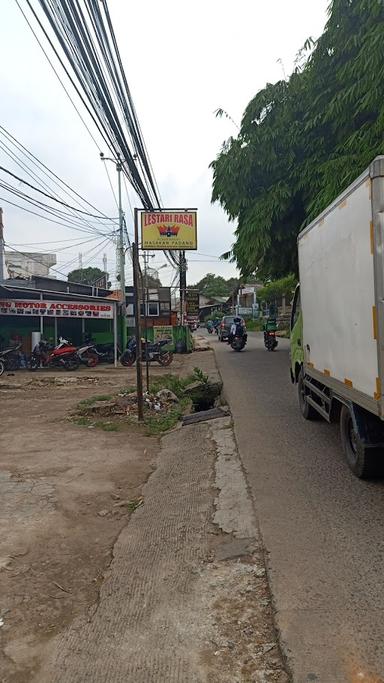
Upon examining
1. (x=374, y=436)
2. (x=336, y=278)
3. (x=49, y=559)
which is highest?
(x=336, y=278)

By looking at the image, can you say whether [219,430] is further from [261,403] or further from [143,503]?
[143,503]

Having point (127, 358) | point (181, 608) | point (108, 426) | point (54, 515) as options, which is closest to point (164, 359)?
point (127, 358)

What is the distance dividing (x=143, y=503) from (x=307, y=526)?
1.70 metres

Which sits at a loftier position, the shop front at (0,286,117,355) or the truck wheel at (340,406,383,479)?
the shop front at (0,286,117,355)

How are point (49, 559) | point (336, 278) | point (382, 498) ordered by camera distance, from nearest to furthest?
point (49, 559) < point (382, 498) < point (336, 278)

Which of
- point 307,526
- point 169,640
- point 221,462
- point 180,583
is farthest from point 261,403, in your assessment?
point 169,640

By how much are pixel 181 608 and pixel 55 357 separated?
48.6ft

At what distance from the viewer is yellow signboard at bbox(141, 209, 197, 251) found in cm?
2039

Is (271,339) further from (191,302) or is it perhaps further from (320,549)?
(320,549)

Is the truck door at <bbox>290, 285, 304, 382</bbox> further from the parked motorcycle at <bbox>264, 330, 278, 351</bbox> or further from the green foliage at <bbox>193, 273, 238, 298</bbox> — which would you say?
the green foliage at <bbox>193, 273, 238, 298</bbox>

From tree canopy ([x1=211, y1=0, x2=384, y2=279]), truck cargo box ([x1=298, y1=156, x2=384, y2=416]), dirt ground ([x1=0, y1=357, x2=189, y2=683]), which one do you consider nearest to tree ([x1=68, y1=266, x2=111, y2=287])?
tree canopy ([x1=211, y1=0, x2=384, y2=279])

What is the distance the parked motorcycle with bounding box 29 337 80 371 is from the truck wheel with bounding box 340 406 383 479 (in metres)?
13.1

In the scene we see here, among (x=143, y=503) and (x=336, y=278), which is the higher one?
(x=336, y=278)

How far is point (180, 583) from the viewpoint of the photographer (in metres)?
3.15
